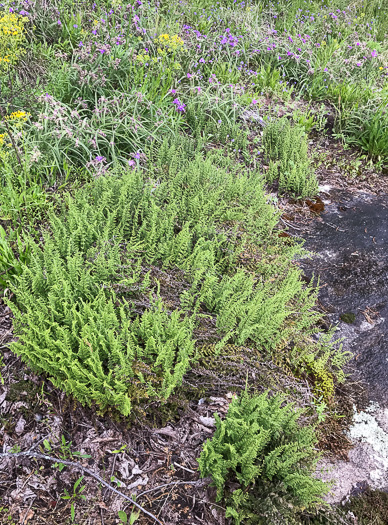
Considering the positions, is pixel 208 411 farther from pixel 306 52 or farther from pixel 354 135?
pixel 306 52

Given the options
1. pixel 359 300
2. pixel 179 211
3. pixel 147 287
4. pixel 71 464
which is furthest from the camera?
pixel 359 300

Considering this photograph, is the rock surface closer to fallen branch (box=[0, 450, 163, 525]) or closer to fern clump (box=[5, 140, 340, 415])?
fern clump (box=[5, 140, 340, 415])

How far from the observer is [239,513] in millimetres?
1633

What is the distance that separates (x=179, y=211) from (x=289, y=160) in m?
1.74

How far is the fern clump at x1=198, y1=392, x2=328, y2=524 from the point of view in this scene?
64.5 inches

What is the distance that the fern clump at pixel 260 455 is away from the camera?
1639 millimetres

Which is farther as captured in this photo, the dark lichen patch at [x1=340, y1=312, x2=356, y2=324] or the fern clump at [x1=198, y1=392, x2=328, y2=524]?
the dark lichen patch at [x1=340, y1=312, x2=356, y2=324]

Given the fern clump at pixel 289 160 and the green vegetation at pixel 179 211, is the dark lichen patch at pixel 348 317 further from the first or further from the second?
the fern clump at pixel 289 160

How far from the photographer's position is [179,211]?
2.87 metres

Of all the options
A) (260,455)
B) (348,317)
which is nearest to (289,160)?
(348,317)

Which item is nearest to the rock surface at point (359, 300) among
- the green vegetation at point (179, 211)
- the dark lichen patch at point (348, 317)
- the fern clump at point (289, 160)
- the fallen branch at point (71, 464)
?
the dark lichen patch at point (348, 317)

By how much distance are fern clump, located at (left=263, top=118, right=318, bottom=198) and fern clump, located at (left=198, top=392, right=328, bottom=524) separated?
267 centimetres

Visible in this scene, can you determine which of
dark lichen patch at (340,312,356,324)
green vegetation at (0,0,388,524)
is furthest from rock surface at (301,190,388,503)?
green vegetation at (0,0,388,524)

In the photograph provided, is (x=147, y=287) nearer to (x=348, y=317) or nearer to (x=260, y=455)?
(x=260, y=455)
